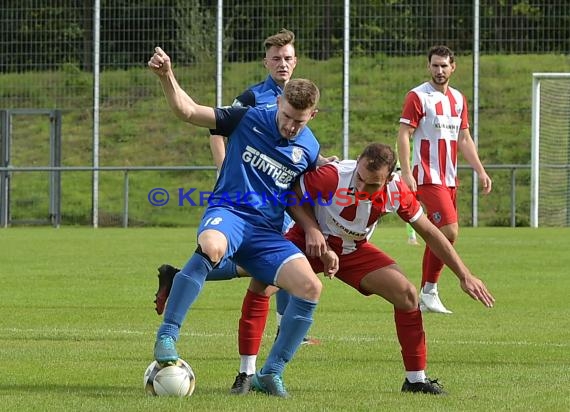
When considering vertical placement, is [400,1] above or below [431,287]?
above

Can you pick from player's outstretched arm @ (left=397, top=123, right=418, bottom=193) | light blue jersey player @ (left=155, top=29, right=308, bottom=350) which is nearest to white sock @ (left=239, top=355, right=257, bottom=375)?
light blue jersey player @ (left=155, top=29, right=308, bottom=350)

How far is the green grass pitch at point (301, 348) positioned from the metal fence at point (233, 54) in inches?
406

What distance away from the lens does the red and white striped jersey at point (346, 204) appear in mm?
6543

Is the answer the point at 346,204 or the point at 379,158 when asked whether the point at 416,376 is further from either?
the point at 379,158

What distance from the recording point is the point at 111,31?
86.9 feet

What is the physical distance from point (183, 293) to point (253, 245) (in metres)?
0.51

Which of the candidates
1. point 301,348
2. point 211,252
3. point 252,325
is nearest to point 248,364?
point 252,325

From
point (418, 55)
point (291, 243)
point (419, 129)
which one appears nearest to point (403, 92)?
point (418, 55)

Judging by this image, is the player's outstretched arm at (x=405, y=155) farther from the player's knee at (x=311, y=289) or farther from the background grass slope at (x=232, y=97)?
the background grass slope at (x=232, y=97)

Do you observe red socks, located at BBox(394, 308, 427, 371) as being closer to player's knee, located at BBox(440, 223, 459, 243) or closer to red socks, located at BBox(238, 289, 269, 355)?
red socks, located at BBox(238, 289, 269, 355)

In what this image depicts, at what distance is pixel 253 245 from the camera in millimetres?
6438

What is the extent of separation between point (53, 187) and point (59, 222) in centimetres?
84

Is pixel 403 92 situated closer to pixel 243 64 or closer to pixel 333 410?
pixel 243 64

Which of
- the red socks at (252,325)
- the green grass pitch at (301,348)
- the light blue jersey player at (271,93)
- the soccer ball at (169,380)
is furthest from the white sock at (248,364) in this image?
the light blue jersey player at (271,93)
